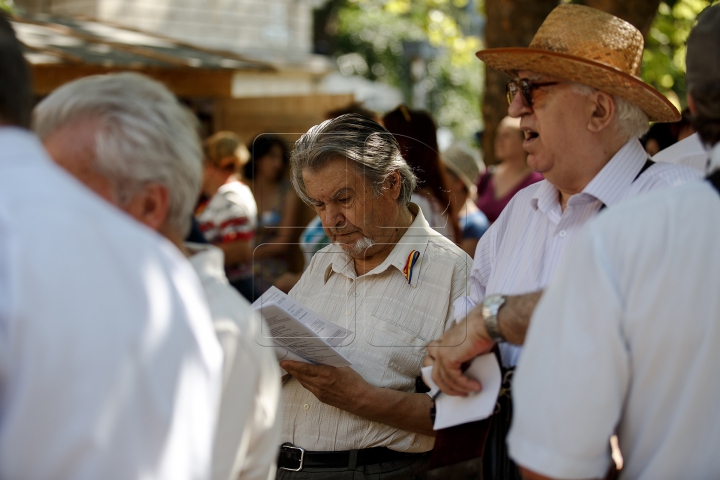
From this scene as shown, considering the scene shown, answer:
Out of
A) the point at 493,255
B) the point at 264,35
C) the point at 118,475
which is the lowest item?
the point at 264,35

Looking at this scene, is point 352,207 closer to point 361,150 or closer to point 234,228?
point 361,150

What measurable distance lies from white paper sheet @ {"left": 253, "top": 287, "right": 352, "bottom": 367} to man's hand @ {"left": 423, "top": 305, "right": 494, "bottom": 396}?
1.18 ft

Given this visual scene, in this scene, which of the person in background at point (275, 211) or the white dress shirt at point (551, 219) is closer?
the white dress shirt at point (551, 219)

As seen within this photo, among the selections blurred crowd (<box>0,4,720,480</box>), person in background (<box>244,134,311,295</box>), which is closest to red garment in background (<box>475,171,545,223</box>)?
person in background (<box>244,134,311,295</box>)

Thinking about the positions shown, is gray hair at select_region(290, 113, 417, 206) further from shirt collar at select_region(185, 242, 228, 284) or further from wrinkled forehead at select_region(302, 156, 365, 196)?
shirt collar at select_region(185, 242, 228, 284)

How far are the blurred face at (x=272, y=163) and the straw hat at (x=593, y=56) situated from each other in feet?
11.3

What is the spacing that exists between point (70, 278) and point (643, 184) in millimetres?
1538

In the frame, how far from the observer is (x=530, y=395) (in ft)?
5.03

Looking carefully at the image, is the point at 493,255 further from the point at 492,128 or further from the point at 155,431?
the point at 492,128

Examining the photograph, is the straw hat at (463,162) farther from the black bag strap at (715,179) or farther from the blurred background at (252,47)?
the black bag strap at (715,179)

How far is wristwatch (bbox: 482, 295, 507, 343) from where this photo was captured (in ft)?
5.97

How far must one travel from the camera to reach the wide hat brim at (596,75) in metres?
2.22

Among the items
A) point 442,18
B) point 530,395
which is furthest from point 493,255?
point 442,18

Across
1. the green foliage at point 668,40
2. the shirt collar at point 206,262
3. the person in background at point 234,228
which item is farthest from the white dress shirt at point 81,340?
the green foliage at point 668,40
